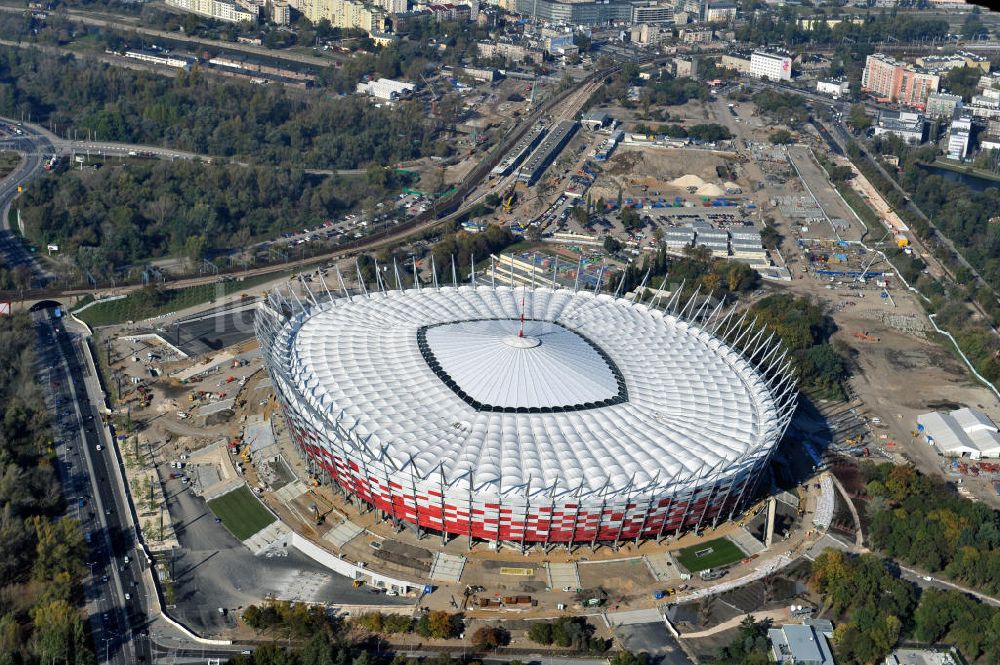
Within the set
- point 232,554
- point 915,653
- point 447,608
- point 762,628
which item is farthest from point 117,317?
point 915,653

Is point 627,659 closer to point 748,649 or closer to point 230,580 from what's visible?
point 748,649

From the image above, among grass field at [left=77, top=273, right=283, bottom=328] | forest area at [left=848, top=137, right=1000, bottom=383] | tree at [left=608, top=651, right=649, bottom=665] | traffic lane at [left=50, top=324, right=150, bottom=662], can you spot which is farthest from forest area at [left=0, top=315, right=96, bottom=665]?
forest area at [left=848, top=137, right=1000, bottom=383]

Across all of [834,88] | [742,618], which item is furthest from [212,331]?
[834,88]

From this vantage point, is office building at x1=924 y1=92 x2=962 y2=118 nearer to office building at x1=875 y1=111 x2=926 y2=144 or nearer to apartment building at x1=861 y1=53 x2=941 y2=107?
apartment building at x1=861 y1=53 x2=941 y2=107

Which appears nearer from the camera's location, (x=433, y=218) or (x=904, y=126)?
(x=433, y=218)

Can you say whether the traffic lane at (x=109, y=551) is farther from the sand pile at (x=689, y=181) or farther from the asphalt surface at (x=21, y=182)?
the sand pile at (x=689, y=181)

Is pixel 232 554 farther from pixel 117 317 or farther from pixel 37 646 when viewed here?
pixel 117 317
